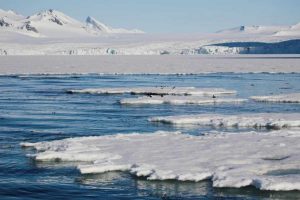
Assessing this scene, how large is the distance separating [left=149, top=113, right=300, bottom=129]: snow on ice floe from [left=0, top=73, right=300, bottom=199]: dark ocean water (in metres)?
1.06

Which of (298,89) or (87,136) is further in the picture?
(298,89)

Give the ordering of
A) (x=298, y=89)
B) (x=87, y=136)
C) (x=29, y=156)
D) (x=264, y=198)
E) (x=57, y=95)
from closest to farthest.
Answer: (x=264, y=198)
(x=29, y=156)
(x=87, y=136)
(x=57, y=95)
(x=298, y=89)

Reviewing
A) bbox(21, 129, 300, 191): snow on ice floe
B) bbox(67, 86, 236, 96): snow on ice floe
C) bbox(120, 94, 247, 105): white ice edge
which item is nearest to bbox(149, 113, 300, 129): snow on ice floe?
bbox(21, 129, 300, 191): snow on ice floe

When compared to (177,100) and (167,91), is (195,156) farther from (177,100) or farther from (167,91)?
(167,91)

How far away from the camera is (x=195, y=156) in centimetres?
1523

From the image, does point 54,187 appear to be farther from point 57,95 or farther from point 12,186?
point 57,95

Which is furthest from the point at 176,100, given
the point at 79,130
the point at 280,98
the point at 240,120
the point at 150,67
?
the point at 150,67

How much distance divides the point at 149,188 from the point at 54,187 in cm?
222

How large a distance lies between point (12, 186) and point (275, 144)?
7883 mm

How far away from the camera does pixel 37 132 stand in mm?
20391

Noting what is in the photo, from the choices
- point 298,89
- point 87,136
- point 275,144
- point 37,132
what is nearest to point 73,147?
point 87,136

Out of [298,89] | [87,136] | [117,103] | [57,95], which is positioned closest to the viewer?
[87,136]

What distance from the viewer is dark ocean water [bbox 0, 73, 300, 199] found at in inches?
491

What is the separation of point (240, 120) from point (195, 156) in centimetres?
739
